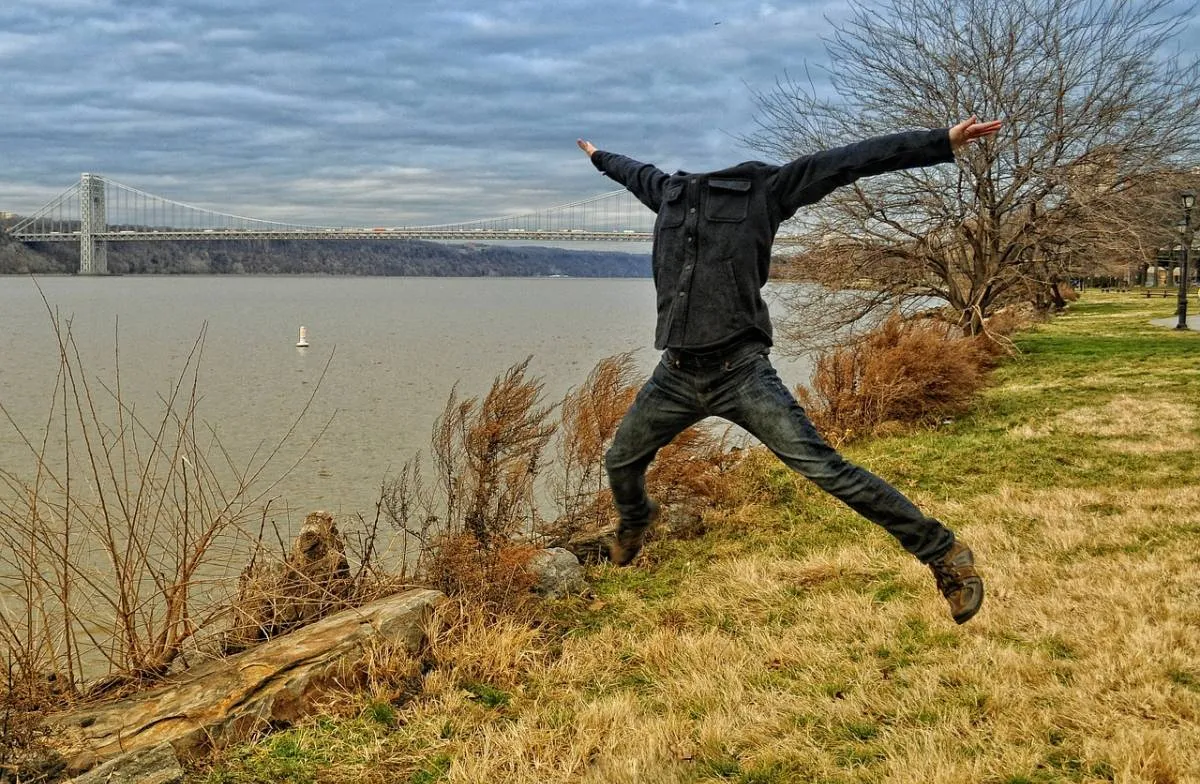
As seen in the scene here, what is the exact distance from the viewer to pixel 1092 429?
37.8ft

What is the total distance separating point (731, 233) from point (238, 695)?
11.3ft

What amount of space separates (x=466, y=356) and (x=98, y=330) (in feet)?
66.4

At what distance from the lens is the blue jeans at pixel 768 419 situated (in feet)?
13.3

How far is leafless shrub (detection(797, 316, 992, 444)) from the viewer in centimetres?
1301

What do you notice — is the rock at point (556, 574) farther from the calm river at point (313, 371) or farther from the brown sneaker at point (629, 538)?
the calm river at point (313, 371)

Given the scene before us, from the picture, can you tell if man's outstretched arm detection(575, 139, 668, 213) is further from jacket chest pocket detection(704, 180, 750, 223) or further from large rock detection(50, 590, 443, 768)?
large rock detection(50, 590, 443, 768)

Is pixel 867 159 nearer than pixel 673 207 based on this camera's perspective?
Yes

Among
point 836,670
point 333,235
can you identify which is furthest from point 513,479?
point 333,235

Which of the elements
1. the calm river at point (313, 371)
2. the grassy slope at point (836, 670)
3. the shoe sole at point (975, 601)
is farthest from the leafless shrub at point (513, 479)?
the shoe sole at point (975, 601)

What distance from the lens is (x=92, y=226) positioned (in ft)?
367

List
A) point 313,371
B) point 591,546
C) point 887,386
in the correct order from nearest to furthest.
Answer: point 591,546 → point 887,386 → point 313,371

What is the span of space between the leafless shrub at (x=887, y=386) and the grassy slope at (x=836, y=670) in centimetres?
424

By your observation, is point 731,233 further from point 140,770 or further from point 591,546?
point 591,546

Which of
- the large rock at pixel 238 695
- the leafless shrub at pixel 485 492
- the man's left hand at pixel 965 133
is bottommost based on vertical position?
the large rock at pixel 238 695
